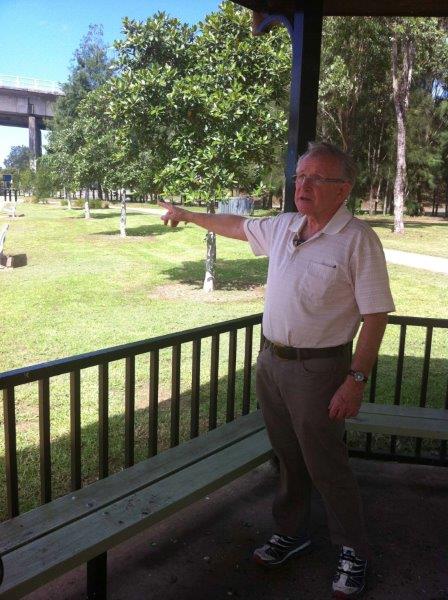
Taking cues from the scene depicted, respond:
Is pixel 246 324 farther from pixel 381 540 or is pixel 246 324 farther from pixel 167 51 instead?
pixel 167 51

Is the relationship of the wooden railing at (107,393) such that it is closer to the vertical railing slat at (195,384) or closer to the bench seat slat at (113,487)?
the vertical railing slat at (195,384)

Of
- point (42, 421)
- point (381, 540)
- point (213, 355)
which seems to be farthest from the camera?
point (213, 355)

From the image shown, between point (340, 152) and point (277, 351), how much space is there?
0.80 m

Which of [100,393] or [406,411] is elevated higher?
[100,393]

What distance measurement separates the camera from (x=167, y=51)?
10.1 m

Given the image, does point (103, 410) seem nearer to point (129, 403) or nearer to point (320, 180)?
point (129, 403)

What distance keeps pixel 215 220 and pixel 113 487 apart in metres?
1.26

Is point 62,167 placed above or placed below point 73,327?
above

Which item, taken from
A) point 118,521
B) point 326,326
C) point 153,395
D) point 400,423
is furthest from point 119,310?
point 326,326

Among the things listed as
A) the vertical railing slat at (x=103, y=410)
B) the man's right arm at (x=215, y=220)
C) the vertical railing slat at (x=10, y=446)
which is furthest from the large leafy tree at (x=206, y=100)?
the vertical railing slat at (x=10, y=446)

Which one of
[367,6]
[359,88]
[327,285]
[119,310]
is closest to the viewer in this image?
[327,285]

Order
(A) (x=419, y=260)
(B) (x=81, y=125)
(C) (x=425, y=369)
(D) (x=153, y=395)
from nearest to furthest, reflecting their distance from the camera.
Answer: (D) (x=153, y=395), (C) (x=425, y=369), (A) (x=419, y=260), (B) (x=81, y=125)

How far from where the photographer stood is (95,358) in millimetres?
2365

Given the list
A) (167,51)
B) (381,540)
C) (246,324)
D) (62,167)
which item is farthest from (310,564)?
(62,167)
